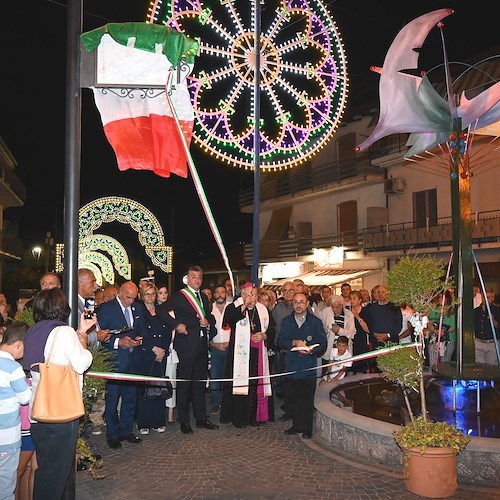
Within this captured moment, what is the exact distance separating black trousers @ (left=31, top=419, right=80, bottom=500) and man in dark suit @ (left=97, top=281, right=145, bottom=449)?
294 centimetres

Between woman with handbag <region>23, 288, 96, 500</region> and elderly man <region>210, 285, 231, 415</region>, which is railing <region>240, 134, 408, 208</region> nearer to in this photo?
elderly man <region>210, 285, 231, 415</region>

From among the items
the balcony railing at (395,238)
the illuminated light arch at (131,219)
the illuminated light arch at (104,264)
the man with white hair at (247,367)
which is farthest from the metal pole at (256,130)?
the illuminated light arch at (104,264)

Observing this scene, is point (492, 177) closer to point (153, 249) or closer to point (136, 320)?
point (153, 249)

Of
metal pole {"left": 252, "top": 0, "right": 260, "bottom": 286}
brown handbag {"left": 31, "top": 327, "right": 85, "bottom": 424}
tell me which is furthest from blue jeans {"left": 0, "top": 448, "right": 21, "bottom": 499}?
metal pole {"left": 252, "top": 0, "right": 260, "bottom": 286}

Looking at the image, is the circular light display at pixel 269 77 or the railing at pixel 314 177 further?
the railing at pixel 314 177

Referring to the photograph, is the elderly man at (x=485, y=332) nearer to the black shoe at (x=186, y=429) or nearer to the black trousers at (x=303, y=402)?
the black trousers at (x=303, y=402)

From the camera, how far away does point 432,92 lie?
8.44 metres

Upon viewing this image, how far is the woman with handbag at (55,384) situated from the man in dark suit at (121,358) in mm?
2920

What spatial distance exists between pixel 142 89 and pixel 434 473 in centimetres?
453

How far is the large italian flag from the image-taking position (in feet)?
15.6

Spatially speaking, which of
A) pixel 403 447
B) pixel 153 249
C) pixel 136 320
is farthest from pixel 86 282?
pixel 153 249

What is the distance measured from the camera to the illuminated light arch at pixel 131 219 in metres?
18.9

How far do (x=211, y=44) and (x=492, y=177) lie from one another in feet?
46.0

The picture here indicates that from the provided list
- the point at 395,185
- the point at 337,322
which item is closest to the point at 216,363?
the point at 337,322
